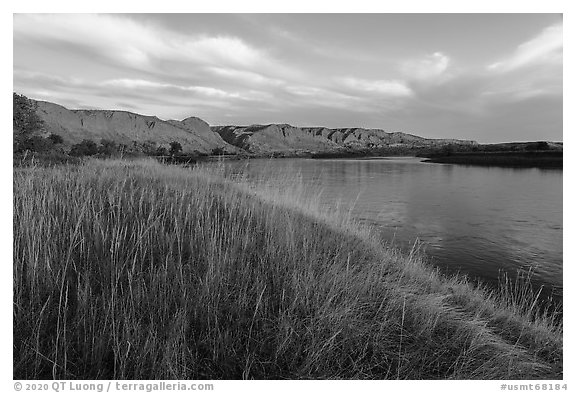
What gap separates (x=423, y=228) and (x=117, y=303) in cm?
1095

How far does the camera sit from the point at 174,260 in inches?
114

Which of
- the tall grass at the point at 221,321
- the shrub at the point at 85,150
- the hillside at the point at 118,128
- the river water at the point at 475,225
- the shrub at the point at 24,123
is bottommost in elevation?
the river water at the point at 475,225

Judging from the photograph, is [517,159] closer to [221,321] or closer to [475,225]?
[475,225]

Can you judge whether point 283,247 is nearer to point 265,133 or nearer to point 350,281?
point 350,281

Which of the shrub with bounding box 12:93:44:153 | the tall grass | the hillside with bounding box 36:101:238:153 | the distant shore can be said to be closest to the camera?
the tall grass

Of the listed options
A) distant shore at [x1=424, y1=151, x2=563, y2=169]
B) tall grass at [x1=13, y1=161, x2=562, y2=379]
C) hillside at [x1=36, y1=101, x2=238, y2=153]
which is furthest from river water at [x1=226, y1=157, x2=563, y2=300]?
hillside at [x1=36, y1=101, x2=238, y2=153]

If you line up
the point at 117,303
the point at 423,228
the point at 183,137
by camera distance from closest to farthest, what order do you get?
the point at 117,303 → the point at 423,228 → the point at 183,137

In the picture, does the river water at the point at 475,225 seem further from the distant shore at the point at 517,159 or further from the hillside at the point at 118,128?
the hillside at the point at 118,128

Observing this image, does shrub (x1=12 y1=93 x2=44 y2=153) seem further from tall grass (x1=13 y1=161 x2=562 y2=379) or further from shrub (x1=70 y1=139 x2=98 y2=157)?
tall grass (x1=13 y1=161 x2=562 y2=379)

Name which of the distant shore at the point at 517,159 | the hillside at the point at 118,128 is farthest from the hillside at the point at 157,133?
the distant shore at the point at 517,159

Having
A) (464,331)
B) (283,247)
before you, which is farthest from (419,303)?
(283,247)

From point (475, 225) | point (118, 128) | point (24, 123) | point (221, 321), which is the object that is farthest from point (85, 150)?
point (118, 128)

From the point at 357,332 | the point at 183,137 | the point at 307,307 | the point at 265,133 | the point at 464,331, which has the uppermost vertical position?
the point at 265,133

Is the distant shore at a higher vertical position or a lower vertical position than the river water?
higher
